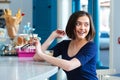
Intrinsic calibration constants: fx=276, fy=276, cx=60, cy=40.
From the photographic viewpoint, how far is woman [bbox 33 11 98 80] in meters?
1.54

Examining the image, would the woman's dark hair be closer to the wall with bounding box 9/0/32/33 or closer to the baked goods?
the baked goods

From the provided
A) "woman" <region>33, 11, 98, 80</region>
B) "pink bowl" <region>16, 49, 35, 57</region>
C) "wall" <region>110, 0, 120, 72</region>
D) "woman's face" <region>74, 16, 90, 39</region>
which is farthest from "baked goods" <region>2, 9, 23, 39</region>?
"wall" <region>110, 0, 120, 72</region>

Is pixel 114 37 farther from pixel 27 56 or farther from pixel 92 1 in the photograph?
pixel 27 56

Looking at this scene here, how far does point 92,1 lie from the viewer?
3795mm

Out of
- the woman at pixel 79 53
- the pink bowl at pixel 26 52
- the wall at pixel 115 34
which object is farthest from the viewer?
the wall at pixel 115 34

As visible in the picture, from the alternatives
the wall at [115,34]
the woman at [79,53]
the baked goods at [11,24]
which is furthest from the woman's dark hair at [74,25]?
the wall at [115,34]

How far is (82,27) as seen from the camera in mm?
1609

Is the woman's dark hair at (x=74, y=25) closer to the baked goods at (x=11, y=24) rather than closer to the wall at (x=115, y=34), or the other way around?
the baked goods at (x=11, y=24)

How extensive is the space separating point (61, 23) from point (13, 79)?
7.85 feet

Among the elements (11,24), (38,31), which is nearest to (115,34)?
(11,24)

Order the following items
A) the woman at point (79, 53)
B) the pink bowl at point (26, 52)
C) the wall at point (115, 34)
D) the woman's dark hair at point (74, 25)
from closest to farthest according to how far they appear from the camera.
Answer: the woman at point (79, 53) → the woman's dark hair at point (74, 25) → the pink bowl at point (26, 52) → the wall at point (115, 34)

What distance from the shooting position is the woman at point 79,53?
1545 millimetres

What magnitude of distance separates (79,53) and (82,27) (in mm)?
154

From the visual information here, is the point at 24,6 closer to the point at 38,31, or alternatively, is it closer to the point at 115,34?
the point at 38,31
